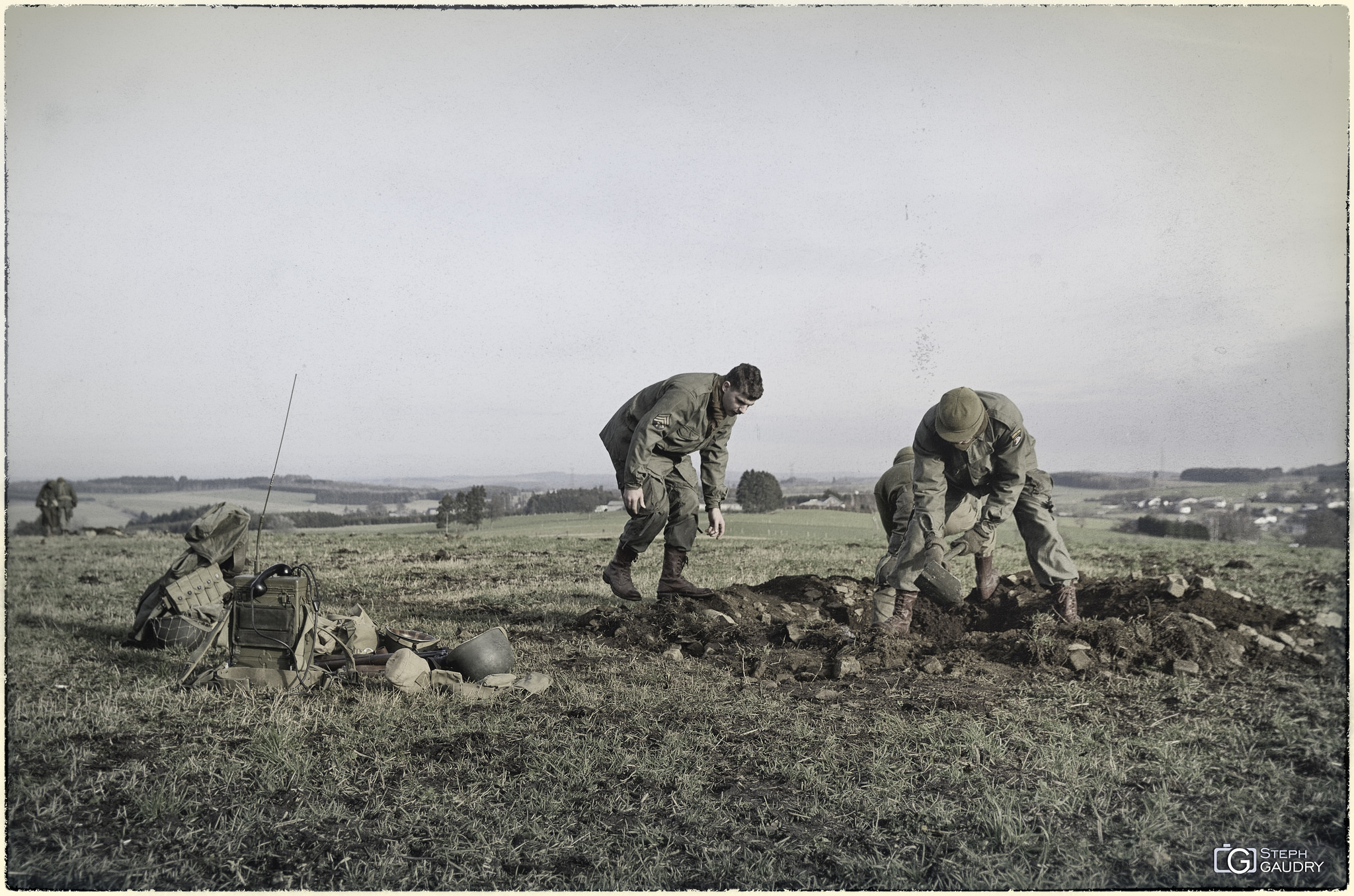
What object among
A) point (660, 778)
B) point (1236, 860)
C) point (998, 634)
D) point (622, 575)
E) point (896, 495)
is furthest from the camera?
point (896, 495)

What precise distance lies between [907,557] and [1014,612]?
130 cm

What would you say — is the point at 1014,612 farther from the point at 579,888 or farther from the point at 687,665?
the point at 579,888

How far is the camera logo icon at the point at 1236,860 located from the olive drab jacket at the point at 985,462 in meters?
3.35

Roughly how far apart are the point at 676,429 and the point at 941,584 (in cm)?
233

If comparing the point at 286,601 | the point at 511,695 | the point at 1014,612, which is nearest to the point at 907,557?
the point at 1014,612

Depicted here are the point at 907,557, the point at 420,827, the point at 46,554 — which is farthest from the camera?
the point at 46,554

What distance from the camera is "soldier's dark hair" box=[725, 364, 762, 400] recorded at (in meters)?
6.74

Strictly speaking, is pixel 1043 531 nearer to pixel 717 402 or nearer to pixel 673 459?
pixel 717 402

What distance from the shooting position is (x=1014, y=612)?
731 cm

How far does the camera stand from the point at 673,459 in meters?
7.34

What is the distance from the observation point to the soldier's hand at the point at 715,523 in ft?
23.9

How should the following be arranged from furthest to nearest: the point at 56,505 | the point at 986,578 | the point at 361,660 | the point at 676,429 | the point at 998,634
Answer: the point at 56,505 → the point at 986,578 → the point at 676,429 → the point at 998,634 → the point at 361,660

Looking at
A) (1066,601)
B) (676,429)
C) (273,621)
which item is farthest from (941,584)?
(273,621)

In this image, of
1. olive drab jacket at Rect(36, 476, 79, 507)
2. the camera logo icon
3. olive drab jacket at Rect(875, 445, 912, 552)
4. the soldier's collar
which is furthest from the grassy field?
olive drab jacket at Rect(36, 476, 79, 507)
